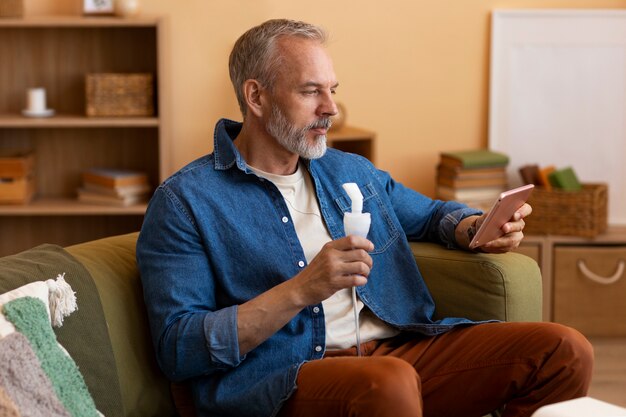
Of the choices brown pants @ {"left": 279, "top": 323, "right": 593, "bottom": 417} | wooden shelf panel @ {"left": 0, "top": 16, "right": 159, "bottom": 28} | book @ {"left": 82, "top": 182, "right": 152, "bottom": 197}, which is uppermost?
wooden shelf panel @ {"left": 0, "top": 16, "right": 159, "bottom": 28}

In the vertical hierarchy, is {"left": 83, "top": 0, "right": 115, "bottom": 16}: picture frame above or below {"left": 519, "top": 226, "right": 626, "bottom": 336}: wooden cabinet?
above

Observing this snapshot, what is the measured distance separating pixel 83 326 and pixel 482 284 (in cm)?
90

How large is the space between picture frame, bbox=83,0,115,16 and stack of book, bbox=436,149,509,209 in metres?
1.38

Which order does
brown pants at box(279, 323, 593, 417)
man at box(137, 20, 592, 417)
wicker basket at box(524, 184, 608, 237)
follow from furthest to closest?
wicker basket at box(524, 184, 608, 237) → man at box(137, 20, 592, 417) → brown pants at box(279, 323, 593, 417)

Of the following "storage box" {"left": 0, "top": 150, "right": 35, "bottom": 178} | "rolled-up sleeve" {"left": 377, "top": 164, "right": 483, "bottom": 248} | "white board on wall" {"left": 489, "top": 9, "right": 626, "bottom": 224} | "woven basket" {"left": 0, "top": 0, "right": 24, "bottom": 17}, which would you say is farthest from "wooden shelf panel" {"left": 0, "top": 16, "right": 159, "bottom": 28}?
"rolled-up sleeve" {"left": 377, "top": 164, "right": 483, "bottom": 248}

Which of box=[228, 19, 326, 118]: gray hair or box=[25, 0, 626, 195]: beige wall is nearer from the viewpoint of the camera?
box=[228, 19, 326, 118]: gray hair

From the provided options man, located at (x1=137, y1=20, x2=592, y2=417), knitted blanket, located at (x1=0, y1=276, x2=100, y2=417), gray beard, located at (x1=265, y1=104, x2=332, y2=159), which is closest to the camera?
knitted blanket, located at (x1=0, y1=276, x2=100, y2=417)

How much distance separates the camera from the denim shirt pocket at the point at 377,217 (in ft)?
7.43

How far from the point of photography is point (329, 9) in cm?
392

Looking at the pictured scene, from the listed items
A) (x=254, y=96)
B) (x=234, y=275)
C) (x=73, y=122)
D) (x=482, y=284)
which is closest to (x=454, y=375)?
(x=482, y=284)

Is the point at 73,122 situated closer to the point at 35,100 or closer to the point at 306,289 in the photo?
the point at 35,100

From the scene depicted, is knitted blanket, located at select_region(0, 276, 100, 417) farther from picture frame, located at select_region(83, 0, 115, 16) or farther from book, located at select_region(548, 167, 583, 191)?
book, located at select_region(548, 167, 583, 191)

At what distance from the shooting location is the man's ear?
7.30 ft

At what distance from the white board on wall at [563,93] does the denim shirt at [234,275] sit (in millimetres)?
1798
